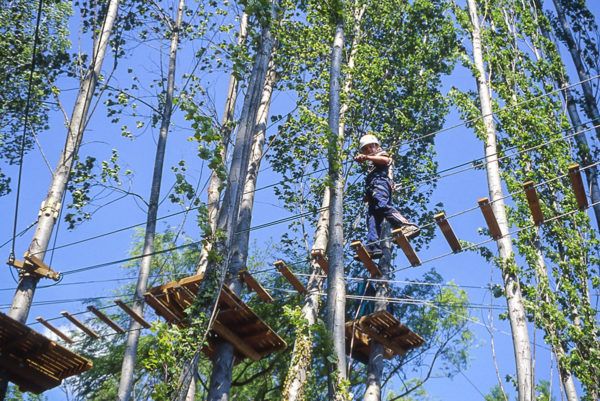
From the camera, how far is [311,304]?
9961mm

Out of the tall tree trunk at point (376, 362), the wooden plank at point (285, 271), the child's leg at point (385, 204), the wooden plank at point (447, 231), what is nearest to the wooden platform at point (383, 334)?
the tall tree trunk at point (376, 362)

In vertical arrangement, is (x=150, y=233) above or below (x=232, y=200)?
above

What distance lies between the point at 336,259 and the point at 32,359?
3.09 meters

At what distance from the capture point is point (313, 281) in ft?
34.8

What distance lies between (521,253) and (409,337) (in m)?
1.80

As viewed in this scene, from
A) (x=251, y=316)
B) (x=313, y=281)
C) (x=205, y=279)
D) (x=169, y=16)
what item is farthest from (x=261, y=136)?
(x=205, y=279)

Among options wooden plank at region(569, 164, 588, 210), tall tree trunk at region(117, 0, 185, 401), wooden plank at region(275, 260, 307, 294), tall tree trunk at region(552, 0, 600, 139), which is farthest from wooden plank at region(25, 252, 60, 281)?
tall tree trunk at region(552, 0, 600, 139)

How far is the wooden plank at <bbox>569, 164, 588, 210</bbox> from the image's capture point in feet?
20.4

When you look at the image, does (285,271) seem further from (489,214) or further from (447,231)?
(489,214)

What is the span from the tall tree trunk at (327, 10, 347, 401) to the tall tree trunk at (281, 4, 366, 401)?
0.82 feet

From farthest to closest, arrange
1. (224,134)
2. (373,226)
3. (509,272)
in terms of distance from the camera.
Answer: (224,134)
(509,272)
(373,226)

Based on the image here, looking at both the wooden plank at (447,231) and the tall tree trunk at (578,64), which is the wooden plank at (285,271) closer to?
the wooden plank at (447,231)

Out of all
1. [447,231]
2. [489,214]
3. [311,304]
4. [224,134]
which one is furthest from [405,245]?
[224,134]

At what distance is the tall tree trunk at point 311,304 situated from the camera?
642cm
